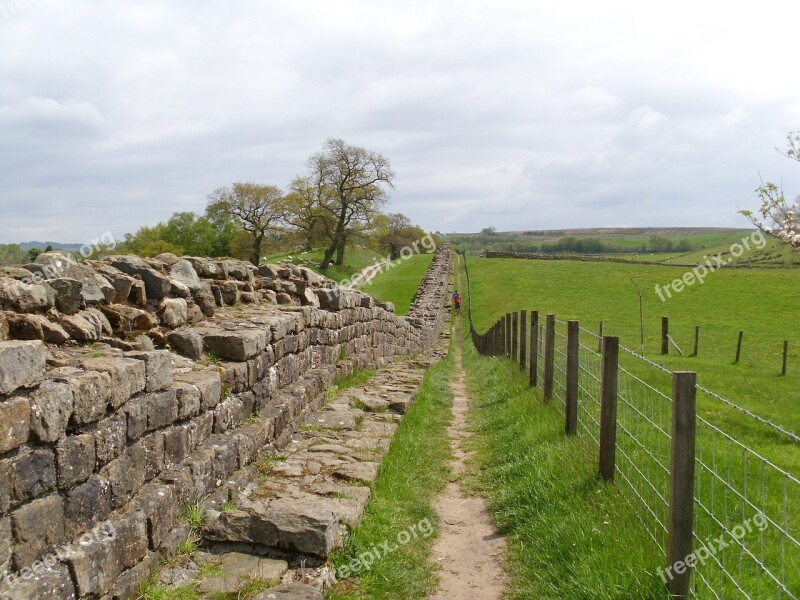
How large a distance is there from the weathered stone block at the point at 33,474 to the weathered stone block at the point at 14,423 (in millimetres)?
105

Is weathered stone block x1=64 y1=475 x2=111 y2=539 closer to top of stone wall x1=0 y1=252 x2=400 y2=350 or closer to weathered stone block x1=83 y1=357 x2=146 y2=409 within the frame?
weathered stone block x1=83 y1=357 x2=146 y2=409

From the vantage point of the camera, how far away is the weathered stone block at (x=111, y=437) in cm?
409

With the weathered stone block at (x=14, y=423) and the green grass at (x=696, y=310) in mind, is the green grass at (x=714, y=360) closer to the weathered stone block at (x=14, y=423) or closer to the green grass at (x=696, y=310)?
the green grass at (x=696, y=310)

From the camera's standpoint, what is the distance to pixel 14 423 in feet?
11.1

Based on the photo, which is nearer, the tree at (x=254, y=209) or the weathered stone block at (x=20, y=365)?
the weathered stone block at (x=20, y=365)

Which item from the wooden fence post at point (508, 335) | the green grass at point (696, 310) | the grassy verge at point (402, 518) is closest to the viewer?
the grassy verge at point (402, 518)

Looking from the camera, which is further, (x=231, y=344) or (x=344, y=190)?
(x=344, y=190)

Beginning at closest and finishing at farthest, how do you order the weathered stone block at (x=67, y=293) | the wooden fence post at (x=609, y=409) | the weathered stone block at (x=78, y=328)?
the weathered stone block at (x=78, y=328) → the weathered stone block at (x=67, y=293) → the wooden fence post at (x=609, y=409)

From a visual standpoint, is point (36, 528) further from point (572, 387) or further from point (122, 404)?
point (572, 387)

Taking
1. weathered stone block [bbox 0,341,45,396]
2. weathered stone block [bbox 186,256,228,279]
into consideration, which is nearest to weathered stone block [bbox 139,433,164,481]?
weathered stone block [bbox 0,341,45,396]

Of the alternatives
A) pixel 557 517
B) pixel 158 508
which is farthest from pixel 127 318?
pixel 557 517

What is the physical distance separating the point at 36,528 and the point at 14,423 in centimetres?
62

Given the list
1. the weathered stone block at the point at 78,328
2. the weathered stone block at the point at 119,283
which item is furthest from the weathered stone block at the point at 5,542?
the weathered stone block at the point at 119,283

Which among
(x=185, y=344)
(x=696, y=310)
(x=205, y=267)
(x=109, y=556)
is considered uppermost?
(x=205, y=267)
